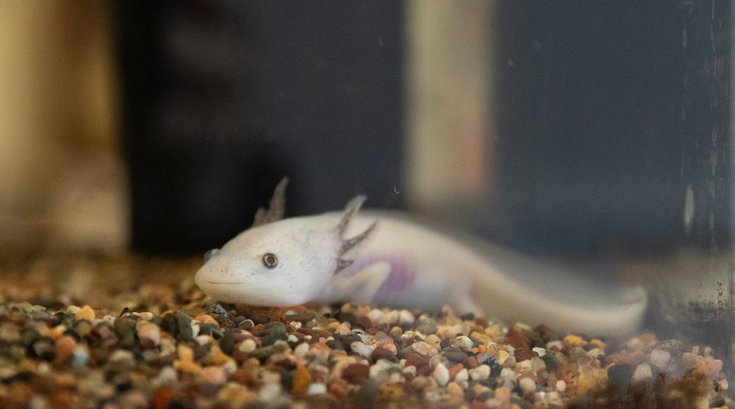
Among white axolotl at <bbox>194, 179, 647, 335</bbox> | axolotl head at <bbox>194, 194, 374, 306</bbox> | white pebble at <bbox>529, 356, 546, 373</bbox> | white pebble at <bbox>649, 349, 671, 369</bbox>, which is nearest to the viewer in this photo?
white pebble at <bbox>529, 356, 546, 373</bbox>

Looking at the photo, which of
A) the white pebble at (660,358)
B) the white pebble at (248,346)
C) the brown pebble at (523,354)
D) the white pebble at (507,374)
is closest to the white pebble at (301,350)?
the white pebble at (248,346)

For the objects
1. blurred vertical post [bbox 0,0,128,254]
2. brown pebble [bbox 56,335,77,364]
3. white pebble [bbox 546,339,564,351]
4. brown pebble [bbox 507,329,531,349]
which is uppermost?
blurred vertical post [bbox 0,0,128,254]

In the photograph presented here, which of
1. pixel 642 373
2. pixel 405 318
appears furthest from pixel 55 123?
pixel 642 373

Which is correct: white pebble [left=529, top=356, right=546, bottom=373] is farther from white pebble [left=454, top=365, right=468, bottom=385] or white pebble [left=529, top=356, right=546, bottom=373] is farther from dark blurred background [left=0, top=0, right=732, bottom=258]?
dark blurred background [left=0, top=0, right=732, bottom=258]

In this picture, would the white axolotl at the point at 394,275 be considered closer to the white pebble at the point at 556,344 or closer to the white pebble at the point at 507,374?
the white pebble at the point at 556,344

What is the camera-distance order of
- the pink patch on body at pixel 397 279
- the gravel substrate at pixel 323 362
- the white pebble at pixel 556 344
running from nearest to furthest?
the gravel substrate at pixel 323 362, the white pebble at pixel 556 344, the pink patch on body at pixel 397 279

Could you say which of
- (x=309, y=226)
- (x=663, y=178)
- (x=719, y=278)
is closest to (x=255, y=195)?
(x=309, y=226)

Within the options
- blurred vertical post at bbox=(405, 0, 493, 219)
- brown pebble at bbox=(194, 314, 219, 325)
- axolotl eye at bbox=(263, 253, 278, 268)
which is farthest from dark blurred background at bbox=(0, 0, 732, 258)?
brown pebble at bbox=(194, 314, 219, 325)

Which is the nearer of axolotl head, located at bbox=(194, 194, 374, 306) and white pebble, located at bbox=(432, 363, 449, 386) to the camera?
white pebble, located at bbox=(432, 363, 449, 386)
